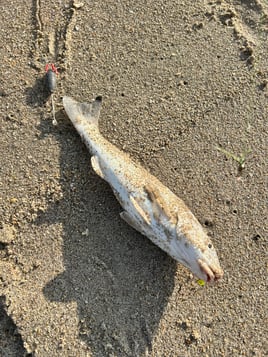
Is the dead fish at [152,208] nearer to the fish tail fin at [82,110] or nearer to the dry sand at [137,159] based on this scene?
the fish tail fin at [82,110]

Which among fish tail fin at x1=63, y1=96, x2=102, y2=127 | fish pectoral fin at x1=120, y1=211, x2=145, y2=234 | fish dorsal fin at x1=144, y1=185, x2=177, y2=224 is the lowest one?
fish pectoral fin at x1=120, y1=211, x2=145, y2=234

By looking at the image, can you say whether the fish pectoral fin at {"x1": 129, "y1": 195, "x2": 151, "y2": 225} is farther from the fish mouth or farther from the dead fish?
the fish mouth

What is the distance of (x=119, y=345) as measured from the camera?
414 cm

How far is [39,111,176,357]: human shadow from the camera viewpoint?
13.7 ft

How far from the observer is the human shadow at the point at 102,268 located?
4.18m

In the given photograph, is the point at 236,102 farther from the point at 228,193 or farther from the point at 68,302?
the point at 68,302

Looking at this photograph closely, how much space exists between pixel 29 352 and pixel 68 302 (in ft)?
1.93

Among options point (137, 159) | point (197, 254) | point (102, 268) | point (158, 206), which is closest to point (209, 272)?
point (197, 254)

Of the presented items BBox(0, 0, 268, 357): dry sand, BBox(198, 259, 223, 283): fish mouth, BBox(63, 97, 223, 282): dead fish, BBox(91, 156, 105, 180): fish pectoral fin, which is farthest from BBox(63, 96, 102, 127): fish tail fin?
BBox(198, 259, 223, 283): fish mouth

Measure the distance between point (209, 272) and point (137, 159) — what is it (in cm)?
148

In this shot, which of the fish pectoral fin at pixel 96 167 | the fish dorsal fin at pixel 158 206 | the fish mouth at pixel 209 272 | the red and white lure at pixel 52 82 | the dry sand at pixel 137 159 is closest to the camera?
the fish mouth at pixel 209 272

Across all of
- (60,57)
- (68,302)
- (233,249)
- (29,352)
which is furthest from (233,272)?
(60,57)

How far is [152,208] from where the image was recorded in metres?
4.12

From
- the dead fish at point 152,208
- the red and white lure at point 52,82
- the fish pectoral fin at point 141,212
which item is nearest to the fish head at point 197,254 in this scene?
the dead fish at point 152,208
